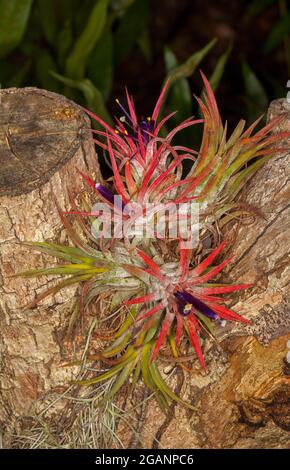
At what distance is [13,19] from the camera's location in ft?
7.23

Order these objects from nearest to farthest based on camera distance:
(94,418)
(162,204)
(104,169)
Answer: (162,204), (94,418), (104,169)

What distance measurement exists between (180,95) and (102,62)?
13.2 inches

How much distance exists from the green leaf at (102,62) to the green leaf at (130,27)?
0.27 m

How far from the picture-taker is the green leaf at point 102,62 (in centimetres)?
253

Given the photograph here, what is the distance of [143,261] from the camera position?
1.36 m

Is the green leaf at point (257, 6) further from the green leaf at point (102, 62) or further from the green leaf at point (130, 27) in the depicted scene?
the green leaf at point (102, 62)

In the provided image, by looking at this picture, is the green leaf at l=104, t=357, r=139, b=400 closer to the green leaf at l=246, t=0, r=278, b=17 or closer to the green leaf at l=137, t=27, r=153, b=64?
the green leaf at l=137, t=27, r=153, b=64

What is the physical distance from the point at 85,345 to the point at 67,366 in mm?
54

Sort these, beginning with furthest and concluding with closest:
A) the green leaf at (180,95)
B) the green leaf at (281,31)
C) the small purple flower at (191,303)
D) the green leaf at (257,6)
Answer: the green leaf at (257,6) → the green leaf at (281,31) → the green leaf at (180,95) → the small purple flower at (191,303)

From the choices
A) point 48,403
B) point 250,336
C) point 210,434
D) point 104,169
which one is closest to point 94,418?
point 48,403

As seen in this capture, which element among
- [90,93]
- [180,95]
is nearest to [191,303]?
[90,93]

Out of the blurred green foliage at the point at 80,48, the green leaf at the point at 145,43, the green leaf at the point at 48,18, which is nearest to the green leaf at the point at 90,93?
the blurred green foliage at the point at 80,48
